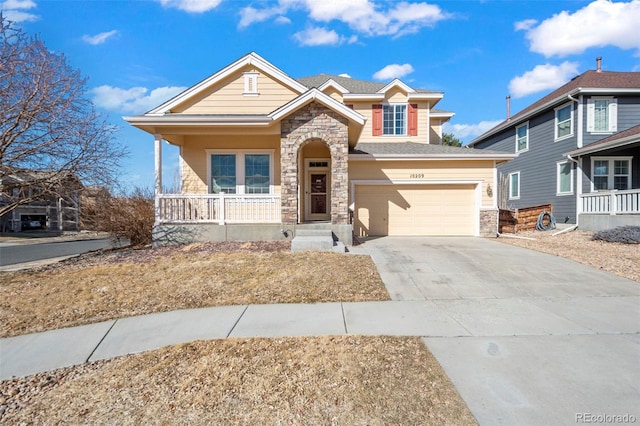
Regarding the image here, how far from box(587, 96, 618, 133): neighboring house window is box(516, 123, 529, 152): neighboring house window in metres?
3.90

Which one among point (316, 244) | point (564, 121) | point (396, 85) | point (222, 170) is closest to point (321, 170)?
point (222, 170)

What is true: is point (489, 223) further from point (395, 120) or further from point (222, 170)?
point (222, 170)

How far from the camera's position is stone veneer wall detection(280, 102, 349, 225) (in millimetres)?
10344

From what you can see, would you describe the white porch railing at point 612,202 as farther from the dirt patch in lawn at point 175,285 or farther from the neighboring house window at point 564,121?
the dirt patch in lawn at point 175,285

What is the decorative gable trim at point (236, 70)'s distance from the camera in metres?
12.4

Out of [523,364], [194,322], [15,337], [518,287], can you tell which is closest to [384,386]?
[523,364]

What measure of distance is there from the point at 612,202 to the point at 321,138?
42.7ft

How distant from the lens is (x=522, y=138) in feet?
65.5

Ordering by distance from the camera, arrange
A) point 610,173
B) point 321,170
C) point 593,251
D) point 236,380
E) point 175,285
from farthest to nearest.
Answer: point 610,173 < point 321,170 < point 593,251 < point 175,285 < point 236,380

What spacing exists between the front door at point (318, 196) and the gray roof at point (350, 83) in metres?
5.60

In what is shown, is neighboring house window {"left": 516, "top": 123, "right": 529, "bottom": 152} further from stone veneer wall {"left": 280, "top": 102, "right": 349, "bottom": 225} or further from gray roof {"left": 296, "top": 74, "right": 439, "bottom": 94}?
stone veneer wall {"left": 280, "top": 102, "right": 349, "bottom": 225}

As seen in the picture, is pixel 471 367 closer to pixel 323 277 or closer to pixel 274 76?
pixel 323 277

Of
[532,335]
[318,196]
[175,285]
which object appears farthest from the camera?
[318,196]

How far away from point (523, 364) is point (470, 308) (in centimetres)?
174
